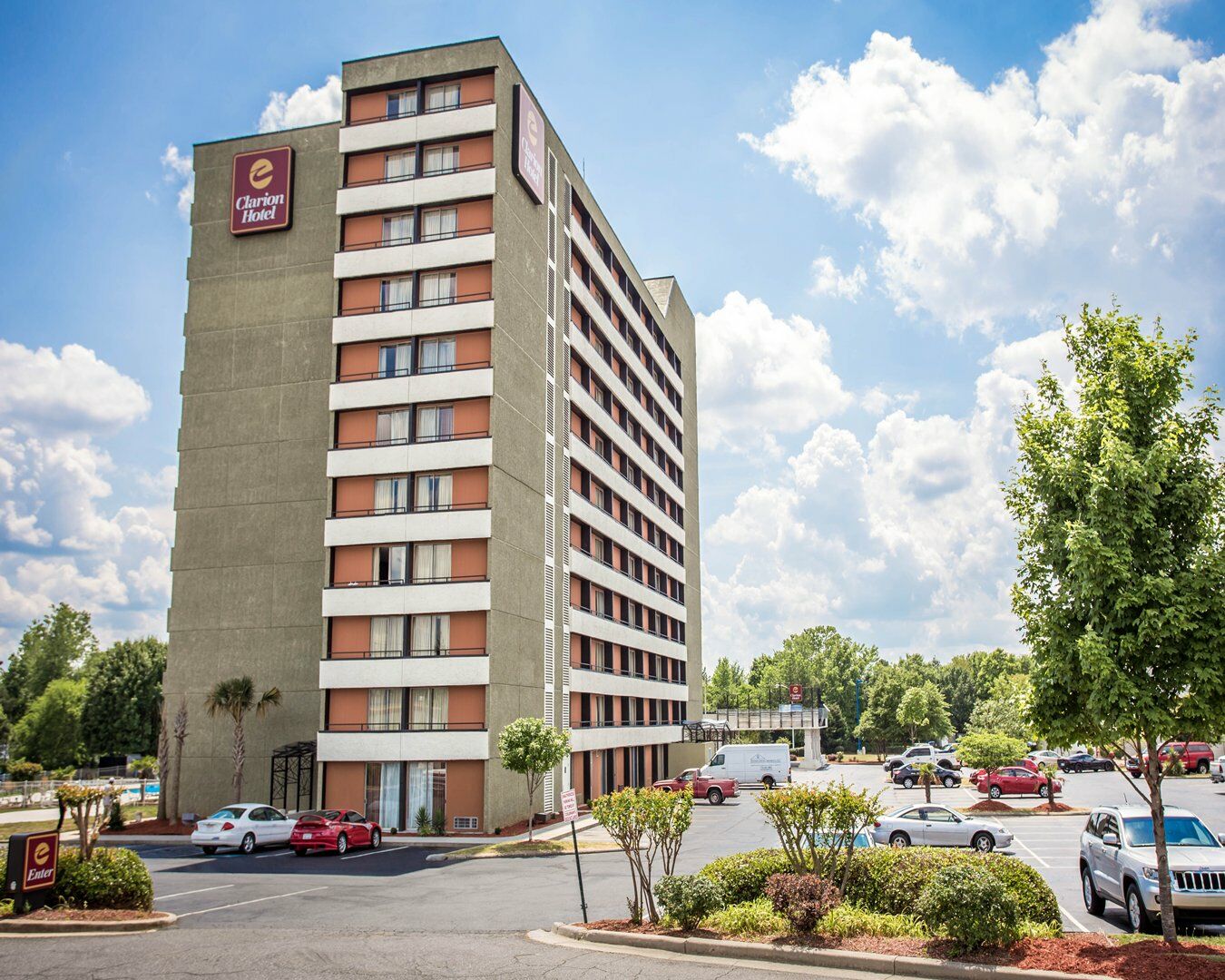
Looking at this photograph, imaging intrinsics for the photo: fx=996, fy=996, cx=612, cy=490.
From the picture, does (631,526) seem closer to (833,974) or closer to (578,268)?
(578,268)

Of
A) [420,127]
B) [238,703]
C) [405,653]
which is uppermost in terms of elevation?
[420,127]

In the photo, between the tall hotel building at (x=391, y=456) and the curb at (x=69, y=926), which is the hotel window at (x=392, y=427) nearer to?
the tall hotel building at (x=391, y=456)

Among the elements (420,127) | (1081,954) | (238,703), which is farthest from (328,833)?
(420,127)

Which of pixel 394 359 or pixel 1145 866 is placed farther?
pixel 394 359

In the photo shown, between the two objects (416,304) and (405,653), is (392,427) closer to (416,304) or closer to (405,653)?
(416,304)

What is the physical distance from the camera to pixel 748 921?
52.1ft

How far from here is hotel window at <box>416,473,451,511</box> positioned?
42.1m

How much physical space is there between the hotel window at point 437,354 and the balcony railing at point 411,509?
234 inches

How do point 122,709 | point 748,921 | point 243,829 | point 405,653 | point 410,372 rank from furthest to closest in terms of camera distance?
point 122,709, point 410,372, point 405,653, point 243,829, point 748,921

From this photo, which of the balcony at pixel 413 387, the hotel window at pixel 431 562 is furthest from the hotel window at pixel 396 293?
the hotel window at pixel 431 562

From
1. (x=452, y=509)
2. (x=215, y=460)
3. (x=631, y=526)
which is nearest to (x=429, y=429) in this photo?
(x=452, y=509)

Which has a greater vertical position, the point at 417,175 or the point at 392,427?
the point at 417,175

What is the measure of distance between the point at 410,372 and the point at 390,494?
5358 millimetres

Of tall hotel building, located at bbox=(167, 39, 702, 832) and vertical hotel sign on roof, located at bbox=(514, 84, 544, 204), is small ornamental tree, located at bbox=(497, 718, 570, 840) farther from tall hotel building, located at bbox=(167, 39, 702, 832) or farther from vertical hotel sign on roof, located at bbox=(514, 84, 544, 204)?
vertical hotel sign on roof, located at bbox=(514, 84, 544, 204)
